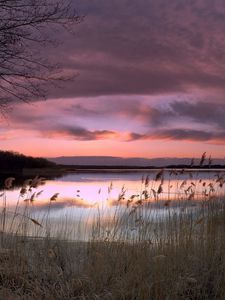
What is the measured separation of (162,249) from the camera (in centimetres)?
739

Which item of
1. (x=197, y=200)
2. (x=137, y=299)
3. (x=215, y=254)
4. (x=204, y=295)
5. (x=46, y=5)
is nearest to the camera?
(x=137, y=299)

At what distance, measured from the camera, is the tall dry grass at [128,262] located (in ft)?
20.6

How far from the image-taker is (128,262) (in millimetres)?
6949

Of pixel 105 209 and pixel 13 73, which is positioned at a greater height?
pixel 13 73

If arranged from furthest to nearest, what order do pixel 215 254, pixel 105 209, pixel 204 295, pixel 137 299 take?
1. pixel 105 209
2. pixel 215 254
3. pixel 204 295
4. pixel 137 299

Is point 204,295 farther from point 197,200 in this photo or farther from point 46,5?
point 46,5

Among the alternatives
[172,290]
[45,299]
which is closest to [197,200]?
[172,290]

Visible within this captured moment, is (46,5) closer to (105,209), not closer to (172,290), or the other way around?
(105,209)

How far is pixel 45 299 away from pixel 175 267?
1.61 m

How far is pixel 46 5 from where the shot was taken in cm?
1140

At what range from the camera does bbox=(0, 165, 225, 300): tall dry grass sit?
6266 millimetres

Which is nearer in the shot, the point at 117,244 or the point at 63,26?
the point at 117,244

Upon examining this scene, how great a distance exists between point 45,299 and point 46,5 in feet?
23.0

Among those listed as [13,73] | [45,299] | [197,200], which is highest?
[13,73]
